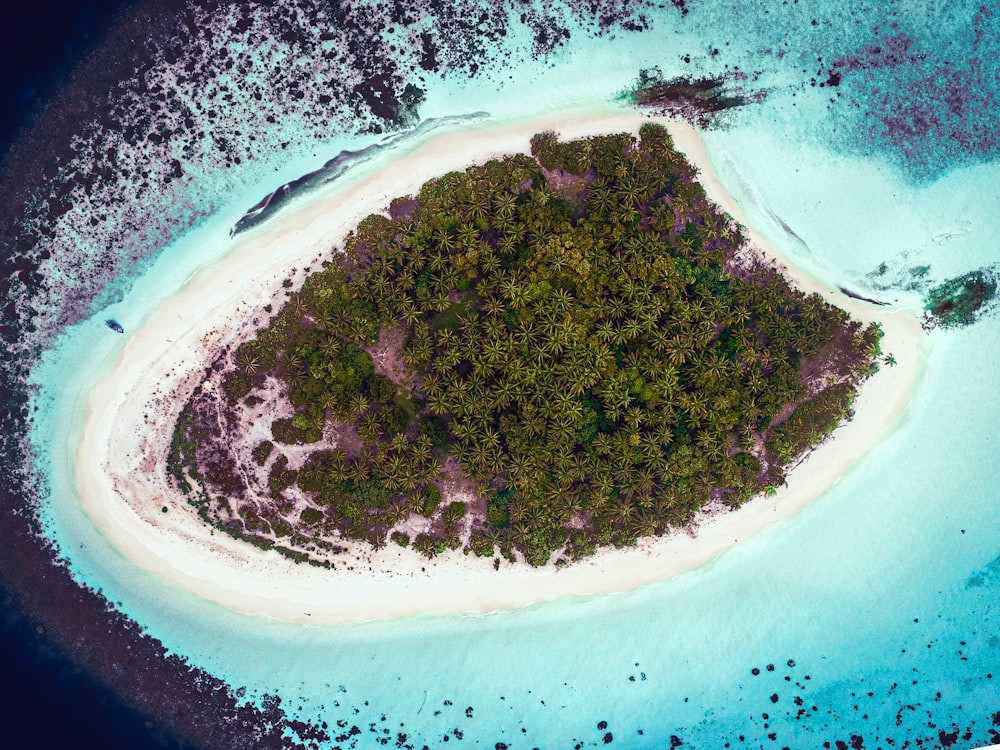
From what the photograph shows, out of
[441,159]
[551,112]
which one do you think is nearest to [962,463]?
[551,112]

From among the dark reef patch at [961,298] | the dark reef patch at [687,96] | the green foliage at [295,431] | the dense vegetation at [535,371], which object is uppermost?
the dark reef patch at [687,96]

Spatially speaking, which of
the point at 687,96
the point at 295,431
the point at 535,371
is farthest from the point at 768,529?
the point at 295,431

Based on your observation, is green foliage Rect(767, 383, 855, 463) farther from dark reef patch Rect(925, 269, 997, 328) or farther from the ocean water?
dark reef patch Rect(925, 269, 997, 328)

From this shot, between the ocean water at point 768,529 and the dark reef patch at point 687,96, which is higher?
the dark reef patch at point 687,96

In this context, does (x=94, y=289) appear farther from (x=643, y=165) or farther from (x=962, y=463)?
(x=962, y=463)

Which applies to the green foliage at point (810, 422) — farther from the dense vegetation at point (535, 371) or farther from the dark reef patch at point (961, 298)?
the dark reef patch at point (961, 298)

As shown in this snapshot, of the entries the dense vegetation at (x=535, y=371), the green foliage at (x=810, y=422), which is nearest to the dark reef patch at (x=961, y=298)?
the dense vegetation at (x=535, y=371)
